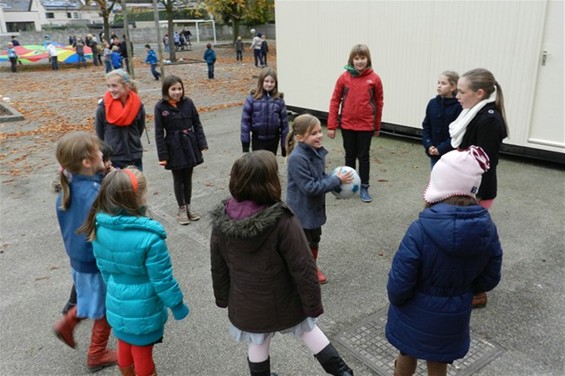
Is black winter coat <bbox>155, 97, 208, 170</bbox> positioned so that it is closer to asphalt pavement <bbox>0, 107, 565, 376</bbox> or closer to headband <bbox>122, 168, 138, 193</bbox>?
asphalt pavement <bbox>0, 107, 565, 376</bbox>

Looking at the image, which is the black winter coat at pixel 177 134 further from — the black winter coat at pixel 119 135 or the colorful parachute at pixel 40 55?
the colorful parachute at pixel 40 55

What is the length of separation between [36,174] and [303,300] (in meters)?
7.10

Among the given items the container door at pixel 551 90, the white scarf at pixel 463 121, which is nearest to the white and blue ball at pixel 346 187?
the white scarf at pixel 463 121

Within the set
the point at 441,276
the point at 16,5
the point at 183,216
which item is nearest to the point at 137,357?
the point at 441,276

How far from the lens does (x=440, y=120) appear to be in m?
4.87

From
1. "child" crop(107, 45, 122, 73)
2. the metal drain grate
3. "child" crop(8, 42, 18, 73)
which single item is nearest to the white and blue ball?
the metal drain grate

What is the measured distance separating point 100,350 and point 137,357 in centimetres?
58

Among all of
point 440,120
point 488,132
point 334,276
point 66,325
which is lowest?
point 334,276

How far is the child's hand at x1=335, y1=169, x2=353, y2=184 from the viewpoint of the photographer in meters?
3.80

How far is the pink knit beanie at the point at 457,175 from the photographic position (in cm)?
235

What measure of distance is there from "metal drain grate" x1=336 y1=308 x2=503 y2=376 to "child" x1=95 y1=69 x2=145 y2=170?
10.0ft

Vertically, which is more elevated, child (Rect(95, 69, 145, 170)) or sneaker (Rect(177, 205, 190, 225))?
child (Rect(95, 69, 145, 170))

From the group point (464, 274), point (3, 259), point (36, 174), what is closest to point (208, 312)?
point (464, 274)

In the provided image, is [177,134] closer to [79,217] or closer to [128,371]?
[79,217]
